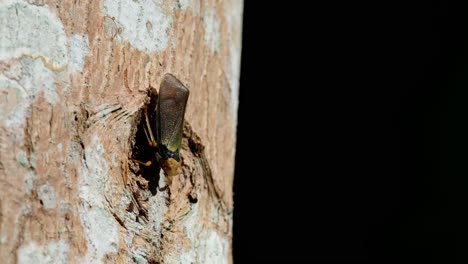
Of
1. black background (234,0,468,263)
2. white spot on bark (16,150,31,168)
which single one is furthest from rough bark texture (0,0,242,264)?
black background (234,0,468,263)

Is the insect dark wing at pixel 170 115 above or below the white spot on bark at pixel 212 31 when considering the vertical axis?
below

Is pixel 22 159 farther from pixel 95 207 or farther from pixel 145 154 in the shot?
pixel 145 154

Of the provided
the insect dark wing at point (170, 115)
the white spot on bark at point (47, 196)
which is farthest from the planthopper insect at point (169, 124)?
the white spot on bark at point (47, 196)

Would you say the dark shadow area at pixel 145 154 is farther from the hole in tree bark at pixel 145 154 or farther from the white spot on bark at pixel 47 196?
the white spot on bark at pixel 47 196

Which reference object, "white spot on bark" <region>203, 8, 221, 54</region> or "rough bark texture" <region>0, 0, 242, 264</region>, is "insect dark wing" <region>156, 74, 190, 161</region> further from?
"white spot on bark" <region>203, 8, 221, 54</region>

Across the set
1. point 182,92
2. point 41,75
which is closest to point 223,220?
point 182,92
